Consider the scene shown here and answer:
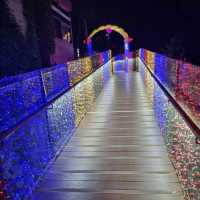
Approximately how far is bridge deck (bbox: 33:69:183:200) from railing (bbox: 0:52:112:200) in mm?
184

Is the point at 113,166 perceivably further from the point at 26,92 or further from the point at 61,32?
the point at 61,32

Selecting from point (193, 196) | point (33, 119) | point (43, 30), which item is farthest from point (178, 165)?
point (43, 30)

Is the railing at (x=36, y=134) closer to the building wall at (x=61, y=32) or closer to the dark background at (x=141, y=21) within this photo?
the building wall at (x=61, y=32)

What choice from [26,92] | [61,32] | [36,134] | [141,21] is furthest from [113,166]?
[141,21]

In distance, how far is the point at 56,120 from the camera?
4336mm

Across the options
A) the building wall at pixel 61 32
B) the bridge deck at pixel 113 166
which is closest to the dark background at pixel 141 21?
the building wall at pixel 61 32

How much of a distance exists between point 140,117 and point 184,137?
3795mm

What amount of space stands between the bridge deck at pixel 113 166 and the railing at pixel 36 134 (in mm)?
184

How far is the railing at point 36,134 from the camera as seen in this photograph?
2.55 metres

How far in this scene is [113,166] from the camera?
4129 mm

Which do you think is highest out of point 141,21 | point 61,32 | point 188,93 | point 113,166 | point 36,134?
point 141,21

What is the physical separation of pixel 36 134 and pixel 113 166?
1.17m

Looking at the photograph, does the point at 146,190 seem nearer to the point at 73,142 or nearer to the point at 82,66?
the point at 73,142

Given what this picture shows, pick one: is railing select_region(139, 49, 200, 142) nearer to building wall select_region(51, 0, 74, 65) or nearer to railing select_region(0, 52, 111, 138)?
railing select_region(0, 52, 111, 138)
